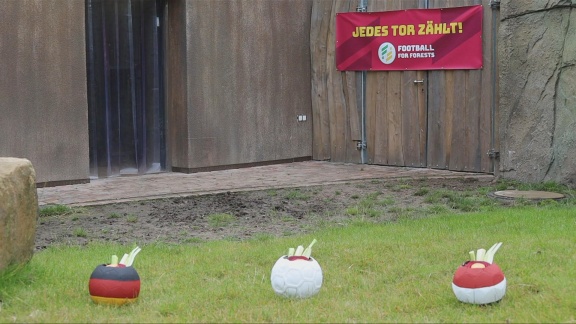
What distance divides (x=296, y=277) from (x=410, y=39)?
315 inches

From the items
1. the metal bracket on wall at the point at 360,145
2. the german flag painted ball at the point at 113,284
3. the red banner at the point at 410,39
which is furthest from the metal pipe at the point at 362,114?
the german flag painted ball at the point at 113,284

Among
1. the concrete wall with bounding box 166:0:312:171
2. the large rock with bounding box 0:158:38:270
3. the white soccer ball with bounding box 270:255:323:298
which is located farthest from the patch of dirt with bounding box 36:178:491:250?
the concrete wall with bounding box 166:0:312:171

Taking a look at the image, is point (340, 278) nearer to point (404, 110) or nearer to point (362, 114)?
point (404, 110)

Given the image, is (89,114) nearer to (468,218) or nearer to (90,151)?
(90,151)

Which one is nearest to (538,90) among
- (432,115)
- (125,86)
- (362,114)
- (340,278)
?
(432,115)

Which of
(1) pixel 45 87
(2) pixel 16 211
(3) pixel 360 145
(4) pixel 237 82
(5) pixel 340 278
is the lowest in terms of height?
(5) pixel 340 278

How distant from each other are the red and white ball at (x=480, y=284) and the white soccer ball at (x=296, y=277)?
34.7 inches

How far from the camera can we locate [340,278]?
6090 millimetres

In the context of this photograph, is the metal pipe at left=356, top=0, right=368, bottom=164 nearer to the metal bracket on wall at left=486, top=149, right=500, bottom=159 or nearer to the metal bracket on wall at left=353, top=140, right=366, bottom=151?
the metal bracket on wall at left=353, top=140, right=366, bottom=151

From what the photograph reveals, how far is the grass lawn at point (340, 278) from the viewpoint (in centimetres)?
518

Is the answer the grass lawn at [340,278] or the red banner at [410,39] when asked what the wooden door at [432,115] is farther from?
the grass lawn at [340,278]

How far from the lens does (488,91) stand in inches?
471

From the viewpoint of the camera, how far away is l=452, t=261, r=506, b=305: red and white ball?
516 centimetres

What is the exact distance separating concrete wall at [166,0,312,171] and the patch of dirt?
2.51m
